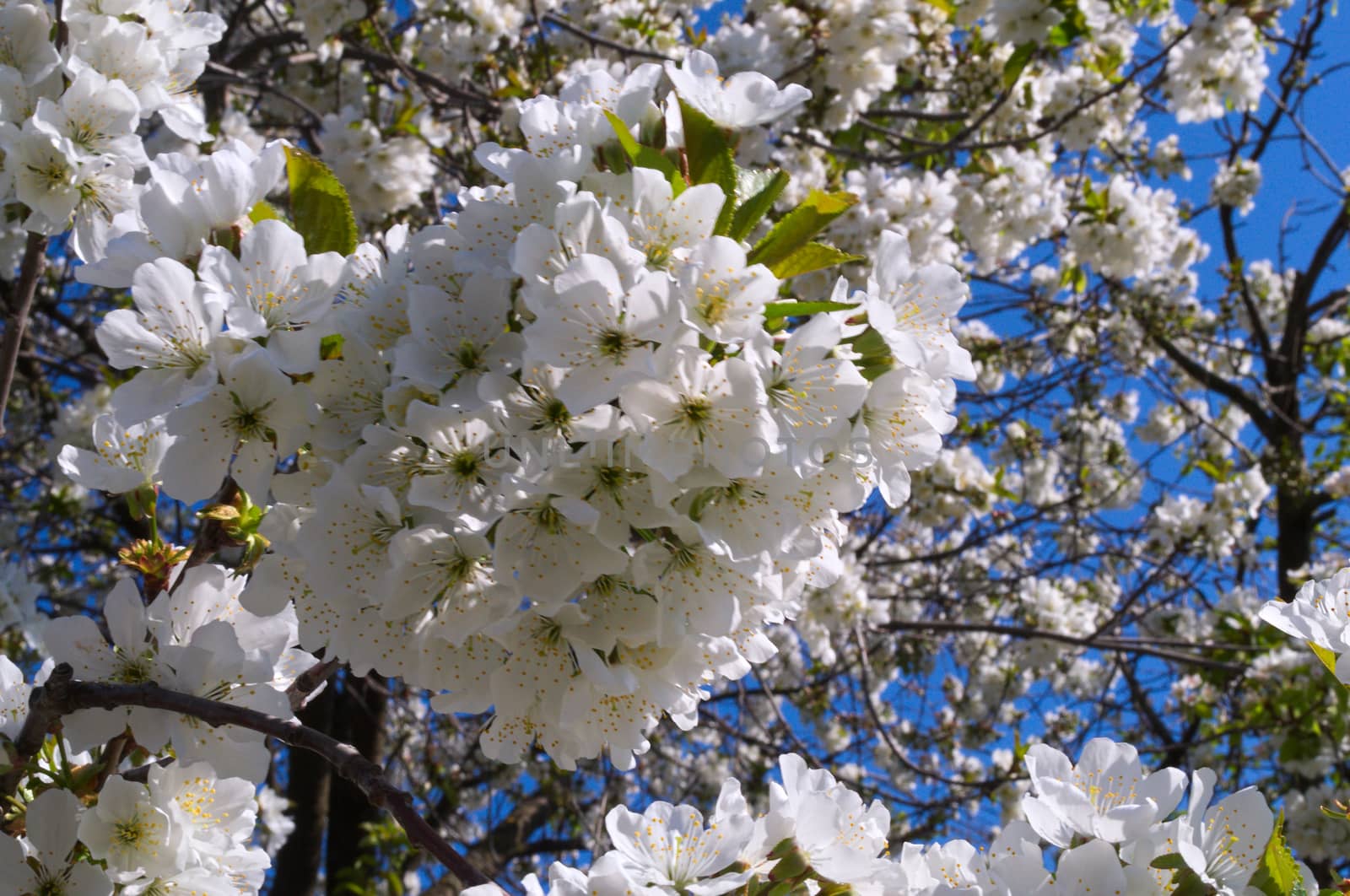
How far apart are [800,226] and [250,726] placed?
81 centimetres

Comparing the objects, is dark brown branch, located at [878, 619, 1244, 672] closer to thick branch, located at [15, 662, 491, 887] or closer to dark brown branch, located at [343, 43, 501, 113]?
dark brown branch, located at [343, 43, 501, 113]

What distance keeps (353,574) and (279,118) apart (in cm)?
434

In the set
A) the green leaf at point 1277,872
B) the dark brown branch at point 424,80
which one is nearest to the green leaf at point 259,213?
the green leaf at point 1277,872

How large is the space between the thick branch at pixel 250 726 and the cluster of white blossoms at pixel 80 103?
82 cm

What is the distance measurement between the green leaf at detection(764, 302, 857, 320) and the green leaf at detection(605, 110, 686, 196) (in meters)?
0.16

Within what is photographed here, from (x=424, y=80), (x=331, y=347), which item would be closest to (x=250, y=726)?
(x=331, y=347)

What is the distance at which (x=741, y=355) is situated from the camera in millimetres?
975

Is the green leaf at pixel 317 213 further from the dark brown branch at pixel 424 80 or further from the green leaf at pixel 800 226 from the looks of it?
the dark brown branch at pixel 424 80

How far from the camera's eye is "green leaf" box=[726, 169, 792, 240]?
1145 millimetres

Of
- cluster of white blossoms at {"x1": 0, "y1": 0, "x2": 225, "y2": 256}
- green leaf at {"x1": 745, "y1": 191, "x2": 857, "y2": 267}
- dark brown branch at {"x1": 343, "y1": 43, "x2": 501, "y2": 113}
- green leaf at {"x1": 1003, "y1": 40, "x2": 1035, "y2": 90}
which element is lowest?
green leaf at {"x1": 745, "y1": 191, "x2": 857, "y2": 267}

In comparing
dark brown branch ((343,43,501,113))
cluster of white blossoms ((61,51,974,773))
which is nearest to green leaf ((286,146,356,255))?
cluster of white blossoms ((61,51,974,773))

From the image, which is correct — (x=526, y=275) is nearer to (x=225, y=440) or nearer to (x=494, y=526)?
(x=494, y=526)

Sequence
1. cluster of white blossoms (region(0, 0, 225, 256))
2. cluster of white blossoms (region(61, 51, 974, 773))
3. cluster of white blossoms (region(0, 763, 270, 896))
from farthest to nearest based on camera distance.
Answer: cluster of white blossoms (region(0, 0, 225, 256)), cluster of white blossoms (region(0, 763, 270, 896)), cluster of white blossoms (region(61, 51, 974, 773))

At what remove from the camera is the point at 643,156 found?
1.07m
